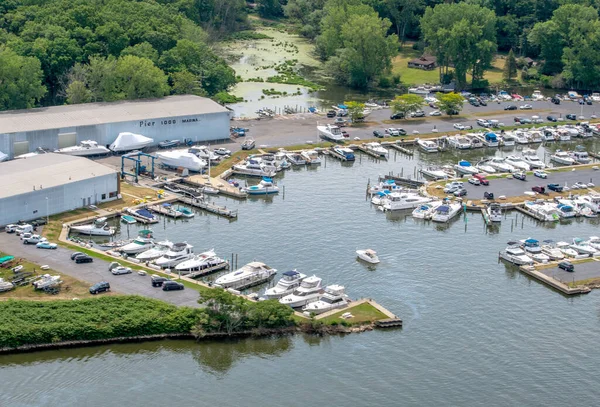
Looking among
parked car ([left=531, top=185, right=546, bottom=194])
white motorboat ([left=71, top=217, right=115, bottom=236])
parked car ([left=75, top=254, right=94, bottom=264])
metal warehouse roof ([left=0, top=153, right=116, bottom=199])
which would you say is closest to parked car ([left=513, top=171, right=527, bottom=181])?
parked car ([left=531, top=185, right=546, bottom=194])

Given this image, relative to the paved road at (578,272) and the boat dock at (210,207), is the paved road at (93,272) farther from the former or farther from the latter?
the paved road at (578,272)

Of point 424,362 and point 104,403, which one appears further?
point 424,362

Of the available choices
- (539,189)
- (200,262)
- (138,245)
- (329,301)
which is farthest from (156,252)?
(539,189)

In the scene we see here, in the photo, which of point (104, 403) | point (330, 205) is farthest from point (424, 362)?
point (330, 205)

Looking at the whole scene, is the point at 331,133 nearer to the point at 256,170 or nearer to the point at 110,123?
the point at 256,170

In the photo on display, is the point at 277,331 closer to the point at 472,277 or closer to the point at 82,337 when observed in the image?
the point at 82,337

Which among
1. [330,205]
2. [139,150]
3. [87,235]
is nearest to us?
[87,235]

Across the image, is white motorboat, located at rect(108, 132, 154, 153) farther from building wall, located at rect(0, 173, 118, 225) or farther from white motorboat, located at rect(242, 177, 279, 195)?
white motorboat, located at rect(242, 177, 279, 195)
